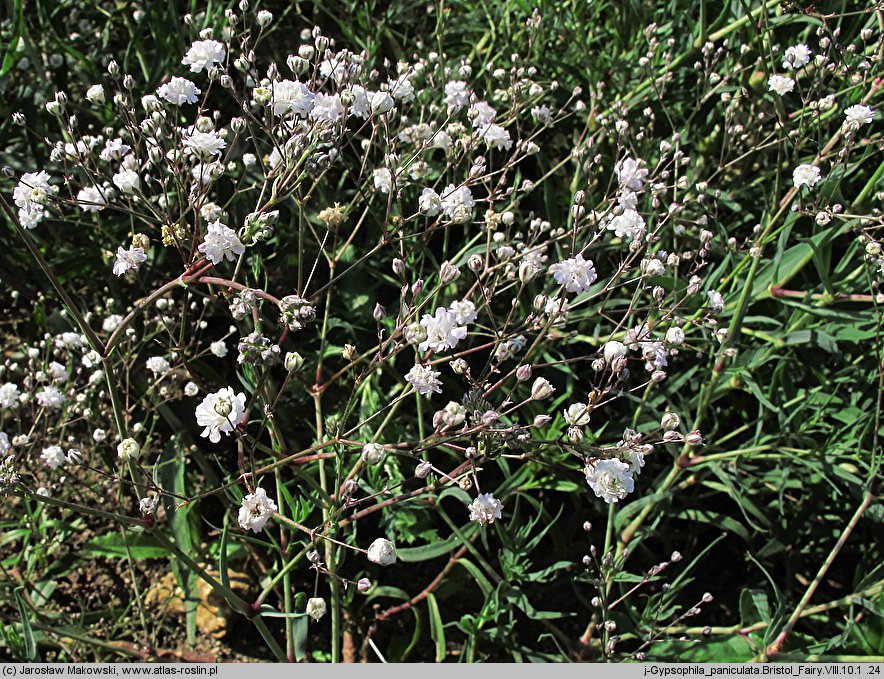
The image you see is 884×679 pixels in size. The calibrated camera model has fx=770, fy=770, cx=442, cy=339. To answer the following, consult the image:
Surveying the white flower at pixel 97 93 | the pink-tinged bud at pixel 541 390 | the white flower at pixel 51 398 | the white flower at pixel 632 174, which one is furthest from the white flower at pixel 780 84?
the white flower at pixel 51 398

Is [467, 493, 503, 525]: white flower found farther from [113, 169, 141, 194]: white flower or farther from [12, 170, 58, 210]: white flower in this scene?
[12, 170, 58, 210]: white flower

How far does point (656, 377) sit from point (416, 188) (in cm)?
138

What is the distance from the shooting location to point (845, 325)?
8.41 ft

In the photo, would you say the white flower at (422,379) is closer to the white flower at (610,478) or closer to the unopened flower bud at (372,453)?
the unopened flower bud at (372,453)

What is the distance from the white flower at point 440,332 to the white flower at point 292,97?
62 centimetres

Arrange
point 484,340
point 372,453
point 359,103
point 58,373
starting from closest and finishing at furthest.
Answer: point 372,453 < point 359,103 < point 58,373 < point 484,340

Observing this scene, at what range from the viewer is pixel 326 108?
6.41ft

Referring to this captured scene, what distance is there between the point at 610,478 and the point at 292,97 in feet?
3.79

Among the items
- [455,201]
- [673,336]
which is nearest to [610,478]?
[673,336]

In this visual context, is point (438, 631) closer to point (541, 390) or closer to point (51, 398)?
point (541, 390)

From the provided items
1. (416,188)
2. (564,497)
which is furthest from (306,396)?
(564,497)

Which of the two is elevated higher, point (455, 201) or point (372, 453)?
point (455, 201)

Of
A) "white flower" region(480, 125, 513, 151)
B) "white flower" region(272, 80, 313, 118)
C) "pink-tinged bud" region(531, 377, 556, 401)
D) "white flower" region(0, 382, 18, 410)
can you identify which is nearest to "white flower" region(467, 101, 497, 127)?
"white flower" region(480, 125, 513, 151)

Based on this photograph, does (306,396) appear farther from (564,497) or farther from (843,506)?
(843,506)
